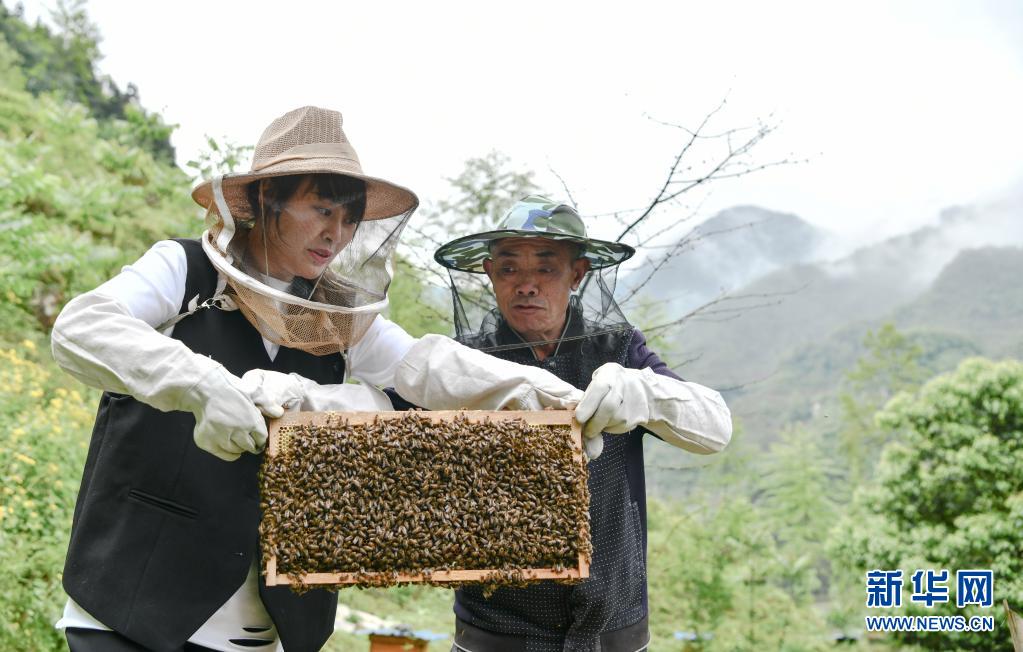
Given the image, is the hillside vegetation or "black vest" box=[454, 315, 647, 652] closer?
"black vest" box=[454, 315, 647, 652]

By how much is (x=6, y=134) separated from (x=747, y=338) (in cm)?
5470

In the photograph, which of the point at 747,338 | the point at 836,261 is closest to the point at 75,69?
the point at 747,338

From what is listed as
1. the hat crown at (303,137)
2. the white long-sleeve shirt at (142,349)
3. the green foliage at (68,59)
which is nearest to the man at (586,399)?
the hat crown at (303,137)

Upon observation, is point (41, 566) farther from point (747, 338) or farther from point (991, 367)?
point (747, 338)

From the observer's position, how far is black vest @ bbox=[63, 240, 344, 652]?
247 centimetres

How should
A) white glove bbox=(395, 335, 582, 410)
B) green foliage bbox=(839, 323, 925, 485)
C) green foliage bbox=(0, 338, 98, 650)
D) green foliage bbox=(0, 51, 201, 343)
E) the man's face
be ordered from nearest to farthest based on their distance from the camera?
white glove bbox=(395, 335, 582, 410)
the man's face
green foliage bbox=(0, 338, 98, 650)
green foliage bbox=(0, 51, 201, 343)
green foliage bbox=(839, 323, 925, 485)

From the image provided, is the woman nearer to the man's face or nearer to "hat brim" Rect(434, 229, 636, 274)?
"hat brim" Rect(434, 229, 636, 274)

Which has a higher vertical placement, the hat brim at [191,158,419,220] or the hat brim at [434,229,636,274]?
the hat brim at [191,158,419,220]

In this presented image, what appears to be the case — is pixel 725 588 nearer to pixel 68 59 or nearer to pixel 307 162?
pixel 307 162

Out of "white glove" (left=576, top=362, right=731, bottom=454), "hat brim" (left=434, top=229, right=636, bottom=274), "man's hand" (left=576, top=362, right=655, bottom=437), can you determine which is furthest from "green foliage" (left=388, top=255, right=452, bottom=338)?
"man's hand" (left=576, top=362, right=655, bottom=437)

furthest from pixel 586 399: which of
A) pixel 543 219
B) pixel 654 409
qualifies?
pixel 543 219

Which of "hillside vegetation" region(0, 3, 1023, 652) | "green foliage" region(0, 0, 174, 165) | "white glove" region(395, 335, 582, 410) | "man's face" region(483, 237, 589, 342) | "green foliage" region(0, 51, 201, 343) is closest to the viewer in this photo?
"white glove" region(395, 335, 582, 410)

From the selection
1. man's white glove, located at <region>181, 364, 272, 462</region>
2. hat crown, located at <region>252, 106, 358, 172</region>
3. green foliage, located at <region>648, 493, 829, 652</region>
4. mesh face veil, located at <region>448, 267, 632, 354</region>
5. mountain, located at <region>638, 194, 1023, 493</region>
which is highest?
mountain, located at <region>638, 194, 1023, 493</region>

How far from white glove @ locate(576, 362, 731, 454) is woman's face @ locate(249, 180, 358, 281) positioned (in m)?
1.06
